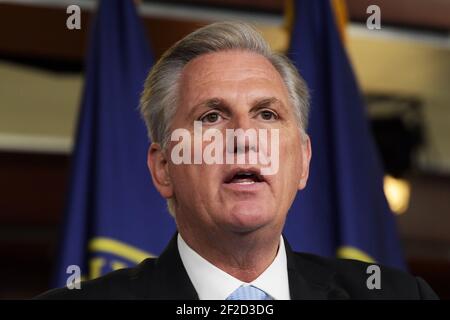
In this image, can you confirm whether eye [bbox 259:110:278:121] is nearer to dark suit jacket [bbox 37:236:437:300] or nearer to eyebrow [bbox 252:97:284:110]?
eyebrow [bbox 252:97:284:110]

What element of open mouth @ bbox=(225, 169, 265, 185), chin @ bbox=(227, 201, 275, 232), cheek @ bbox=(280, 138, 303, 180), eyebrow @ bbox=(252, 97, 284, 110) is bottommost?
chin @ bbox=(227, 201, 275, 232)

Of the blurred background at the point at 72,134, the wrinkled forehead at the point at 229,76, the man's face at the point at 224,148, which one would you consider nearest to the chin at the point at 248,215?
the man's face at the point at 224,148

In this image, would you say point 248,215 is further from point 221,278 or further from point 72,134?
point 72,134

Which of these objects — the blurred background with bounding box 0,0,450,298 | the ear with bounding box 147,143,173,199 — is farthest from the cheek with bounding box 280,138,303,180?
the blurred background with bounding box 0,0,450,298

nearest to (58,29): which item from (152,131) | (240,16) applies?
(240,16)

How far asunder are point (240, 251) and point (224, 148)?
10cm

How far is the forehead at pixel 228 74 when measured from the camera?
2.39 feet

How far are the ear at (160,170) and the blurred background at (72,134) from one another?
53.6 inches

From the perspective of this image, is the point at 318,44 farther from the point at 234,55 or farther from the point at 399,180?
the point at 399,180

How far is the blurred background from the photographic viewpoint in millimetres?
2379

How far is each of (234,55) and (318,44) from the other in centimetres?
59

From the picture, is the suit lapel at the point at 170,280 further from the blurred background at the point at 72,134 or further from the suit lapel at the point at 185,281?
the blurred background at the point at 72,134
